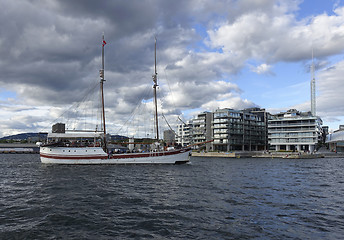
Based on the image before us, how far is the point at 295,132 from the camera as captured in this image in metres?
137

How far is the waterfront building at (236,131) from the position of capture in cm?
14712

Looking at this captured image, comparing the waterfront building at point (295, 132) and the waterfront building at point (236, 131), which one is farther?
the waterfront building at point (236, 131)

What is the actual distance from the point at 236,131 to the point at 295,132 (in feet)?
101

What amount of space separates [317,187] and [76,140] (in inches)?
2095

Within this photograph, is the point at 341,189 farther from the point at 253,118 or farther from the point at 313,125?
the point at 253,118

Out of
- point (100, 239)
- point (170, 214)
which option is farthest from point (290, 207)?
point (100, 239)

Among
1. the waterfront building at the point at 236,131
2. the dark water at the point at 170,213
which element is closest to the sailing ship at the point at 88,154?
the dark water at the point at 170,213

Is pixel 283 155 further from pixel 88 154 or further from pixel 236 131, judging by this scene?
pixel 88 154

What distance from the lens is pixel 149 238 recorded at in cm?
1243

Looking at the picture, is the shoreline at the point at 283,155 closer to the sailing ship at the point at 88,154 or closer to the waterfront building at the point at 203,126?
the waterfront building at the point at 203,126

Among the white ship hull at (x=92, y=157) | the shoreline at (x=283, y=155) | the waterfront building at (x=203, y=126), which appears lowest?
the shoreline at (x=283, y=155)

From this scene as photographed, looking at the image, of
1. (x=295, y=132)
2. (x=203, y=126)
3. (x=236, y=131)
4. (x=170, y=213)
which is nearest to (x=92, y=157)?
(x=170, y=213)

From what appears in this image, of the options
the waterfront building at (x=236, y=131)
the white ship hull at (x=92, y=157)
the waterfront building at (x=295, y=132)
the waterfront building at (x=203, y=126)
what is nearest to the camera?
the white ship hull at (x=92, y=157)

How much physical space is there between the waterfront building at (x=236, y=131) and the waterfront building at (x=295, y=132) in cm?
1516
